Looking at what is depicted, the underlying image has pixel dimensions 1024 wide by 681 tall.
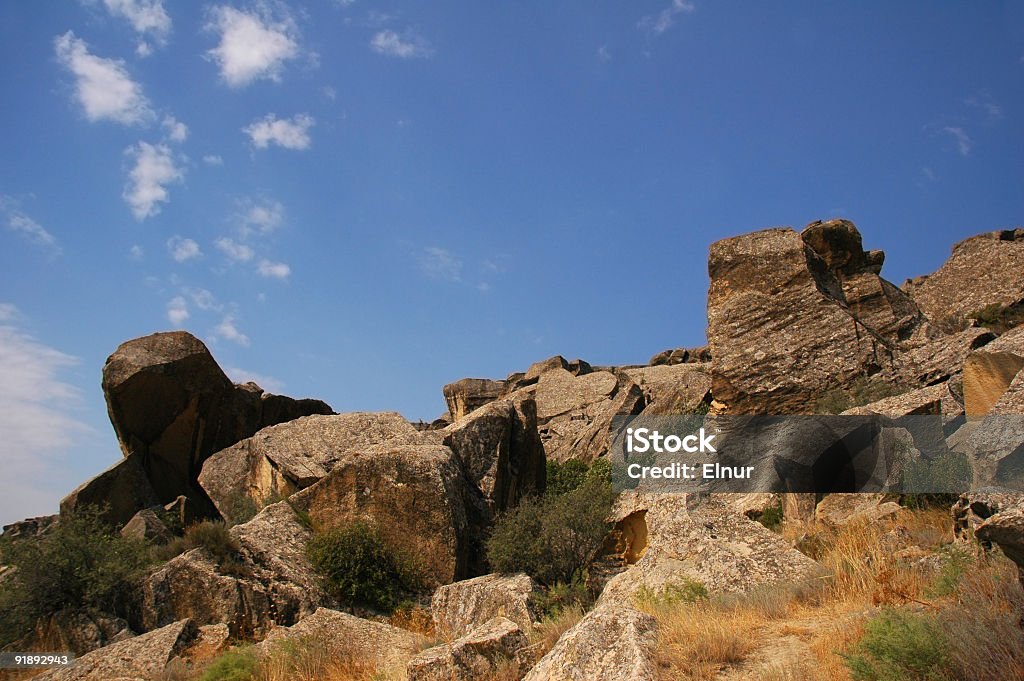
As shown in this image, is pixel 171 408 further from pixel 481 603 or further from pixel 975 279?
pixel 975 279

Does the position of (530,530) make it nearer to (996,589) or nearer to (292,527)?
(292,527)

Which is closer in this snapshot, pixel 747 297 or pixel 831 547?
pixel 831 547

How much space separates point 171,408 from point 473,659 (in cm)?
1998

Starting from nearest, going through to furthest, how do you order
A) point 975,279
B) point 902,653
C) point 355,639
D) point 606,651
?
1. point 902,653
2. point 606,651
3. point 355,639
4. point 975,279

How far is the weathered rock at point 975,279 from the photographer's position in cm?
2319

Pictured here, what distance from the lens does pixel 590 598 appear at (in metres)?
11.6

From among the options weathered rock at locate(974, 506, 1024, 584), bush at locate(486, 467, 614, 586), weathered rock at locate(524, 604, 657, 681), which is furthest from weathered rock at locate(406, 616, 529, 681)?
bush at locate(486, 467, 614, 586)

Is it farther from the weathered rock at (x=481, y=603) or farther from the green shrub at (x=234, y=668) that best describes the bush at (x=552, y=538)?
the green shrub at (x=234, y=668)

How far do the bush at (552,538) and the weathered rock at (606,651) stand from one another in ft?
21.0

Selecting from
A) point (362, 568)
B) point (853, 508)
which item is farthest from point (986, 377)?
point (362, 568)

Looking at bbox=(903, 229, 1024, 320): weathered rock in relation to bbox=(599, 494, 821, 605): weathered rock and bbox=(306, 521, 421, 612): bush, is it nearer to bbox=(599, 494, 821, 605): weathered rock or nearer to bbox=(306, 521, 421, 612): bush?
bbox=(599, 494, 821, 605): weathered rock

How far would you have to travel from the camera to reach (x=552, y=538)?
13250 mm

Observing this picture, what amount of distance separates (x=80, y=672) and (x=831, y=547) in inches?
389

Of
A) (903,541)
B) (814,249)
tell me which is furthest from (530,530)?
(814,249)
